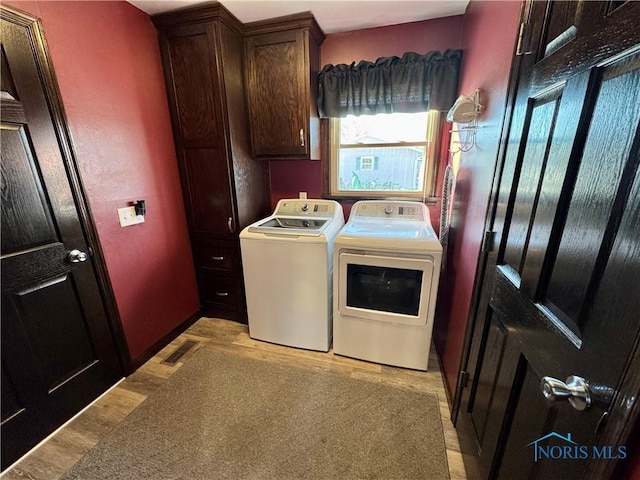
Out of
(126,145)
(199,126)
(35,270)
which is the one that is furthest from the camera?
(199,126)

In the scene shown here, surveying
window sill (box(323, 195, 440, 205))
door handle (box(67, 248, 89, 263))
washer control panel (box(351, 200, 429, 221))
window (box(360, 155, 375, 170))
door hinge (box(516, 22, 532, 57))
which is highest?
door hinge (box(516, 22, 532, 57))

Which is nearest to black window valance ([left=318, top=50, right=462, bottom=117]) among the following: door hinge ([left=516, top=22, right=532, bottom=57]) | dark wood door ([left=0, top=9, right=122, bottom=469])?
door hinge ([left=516, top=22, right=532, bottom=57])

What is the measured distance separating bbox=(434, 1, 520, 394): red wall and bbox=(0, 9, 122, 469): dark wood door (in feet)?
6.89

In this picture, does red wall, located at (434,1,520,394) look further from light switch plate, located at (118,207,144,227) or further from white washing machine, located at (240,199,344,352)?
light switch plate, located at (118,207,144,227)

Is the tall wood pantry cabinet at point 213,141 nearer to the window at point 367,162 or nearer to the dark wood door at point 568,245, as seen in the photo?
the window at point 367,162

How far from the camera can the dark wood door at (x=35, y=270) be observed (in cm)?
119

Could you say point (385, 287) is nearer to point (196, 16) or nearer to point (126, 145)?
point (126, 145)

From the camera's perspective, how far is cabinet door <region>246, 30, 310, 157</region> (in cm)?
193

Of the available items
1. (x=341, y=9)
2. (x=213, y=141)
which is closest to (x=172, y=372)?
(x=213, y=141)

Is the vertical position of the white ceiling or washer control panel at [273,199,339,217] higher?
the white ceiling

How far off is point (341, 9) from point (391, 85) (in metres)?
0.59

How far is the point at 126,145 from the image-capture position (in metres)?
1.71

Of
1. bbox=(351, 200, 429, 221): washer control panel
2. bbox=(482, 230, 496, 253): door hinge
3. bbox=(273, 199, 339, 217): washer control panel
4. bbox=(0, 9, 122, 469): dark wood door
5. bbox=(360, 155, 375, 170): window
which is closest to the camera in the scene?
bbox=(482, 230, 496, 253): door hinge

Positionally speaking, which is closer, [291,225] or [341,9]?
[341,9]
